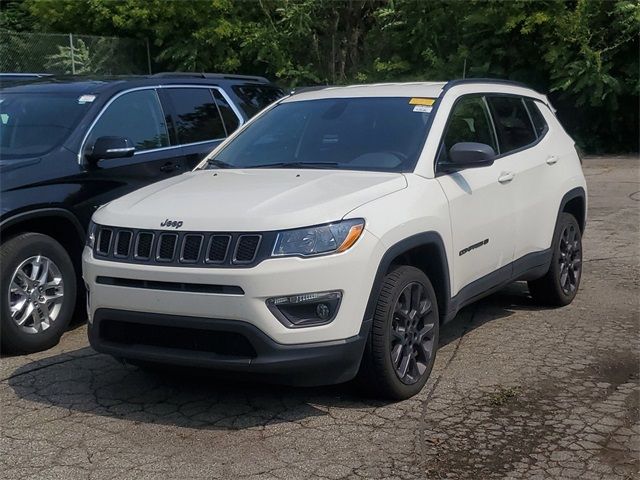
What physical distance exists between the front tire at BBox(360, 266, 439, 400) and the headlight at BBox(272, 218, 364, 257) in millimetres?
412

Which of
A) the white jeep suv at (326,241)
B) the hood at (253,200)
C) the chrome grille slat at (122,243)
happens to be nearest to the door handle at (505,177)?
the white jeep suv at (326,241)

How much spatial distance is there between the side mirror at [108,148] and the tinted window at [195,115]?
107cm

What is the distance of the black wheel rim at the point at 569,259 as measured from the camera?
23.7ft

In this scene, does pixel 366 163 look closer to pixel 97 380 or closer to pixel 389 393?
pixel 389 393

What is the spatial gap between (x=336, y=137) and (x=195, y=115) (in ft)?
7.90

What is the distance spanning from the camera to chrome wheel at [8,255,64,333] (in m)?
6.05

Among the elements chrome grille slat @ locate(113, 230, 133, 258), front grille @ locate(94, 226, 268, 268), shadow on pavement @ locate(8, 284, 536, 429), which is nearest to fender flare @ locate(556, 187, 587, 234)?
shadow on pavement @ locate(8, 284, 536, 429)

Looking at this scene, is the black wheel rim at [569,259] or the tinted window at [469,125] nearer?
the tinted window at [469,125]

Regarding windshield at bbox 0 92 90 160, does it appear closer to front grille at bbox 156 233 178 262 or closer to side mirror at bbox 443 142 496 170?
front grille at bbox 156 233 178 262

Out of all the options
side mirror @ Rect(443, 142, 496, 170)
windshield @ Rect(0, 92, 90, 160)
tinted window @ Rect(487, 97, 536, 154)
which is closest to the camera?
side mirror @ Rect(443, 142, 496, 170)

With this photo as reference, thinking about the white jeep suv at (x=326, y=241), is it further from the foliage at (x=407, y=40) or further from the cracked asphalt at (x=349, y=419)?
the foliage at (x=407, y=40)

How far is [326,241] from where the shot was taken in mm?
4586

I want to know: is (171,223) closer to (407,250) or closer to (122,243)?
(122,243)

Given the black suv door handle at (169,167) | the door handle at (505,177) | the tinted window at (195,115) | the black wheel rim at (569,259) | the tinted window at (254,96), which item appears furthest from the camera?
the tinted window at (254,96)
